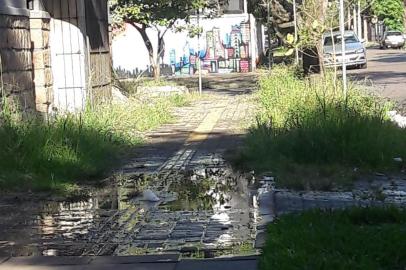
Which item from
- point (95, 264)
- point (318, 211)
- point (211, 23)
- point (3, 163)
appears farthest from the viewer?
point (211, 23)

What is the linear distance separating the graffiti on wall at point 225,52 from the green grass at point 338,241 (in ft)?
126

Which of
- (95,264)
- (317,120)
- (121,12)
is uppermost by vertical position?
(121,12)

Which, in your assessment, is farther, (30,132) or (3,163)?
(30,132)

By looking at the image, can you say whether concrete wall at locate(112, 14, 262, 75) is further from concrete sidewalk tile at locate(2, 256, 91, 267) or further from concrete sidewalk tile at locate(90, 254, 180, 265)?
concrete sidewalk tile at locate(90, 254, 180, 265)

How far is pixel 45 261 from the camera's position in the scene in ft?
21.7

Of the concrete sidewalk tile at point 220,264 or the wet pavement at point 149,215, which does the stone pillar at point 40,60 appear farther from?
the concrete sidewalk tile at point 220,264

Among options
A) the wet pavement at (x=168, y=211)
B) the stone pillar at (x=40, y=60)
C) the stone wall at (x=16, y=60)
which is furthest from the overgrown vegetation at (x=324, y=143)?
the stone pillar at (x=40, y=60)

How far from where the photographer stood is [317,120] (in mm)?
11031

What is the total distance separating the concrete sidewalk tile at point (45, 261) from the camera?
6541 millimetres

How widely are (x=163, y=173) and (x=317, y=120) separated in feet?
7.35

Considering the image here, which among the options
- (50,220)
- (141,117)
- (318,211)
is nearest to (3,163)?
(50,220)

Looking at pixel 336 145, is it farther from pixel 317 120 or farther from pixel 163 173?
pixel 163 173

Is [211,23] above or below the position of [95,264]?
above

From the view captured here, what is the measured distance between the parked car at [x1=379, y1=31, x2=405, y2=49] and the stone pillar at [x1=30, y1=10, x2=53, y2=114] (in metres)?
59.7
